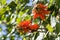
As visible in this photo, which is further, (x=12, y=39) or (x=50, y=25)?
(x=12, y=39)

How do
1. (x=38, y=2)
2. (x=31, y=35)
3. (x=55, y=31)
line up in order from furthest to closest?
1. (x=38, y=2)
2. (x=31, y=35)
3. (x=55, y=31)

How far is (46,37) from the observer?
1661mm

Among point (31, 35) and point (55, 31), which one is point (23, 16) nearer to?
point (31, 35)

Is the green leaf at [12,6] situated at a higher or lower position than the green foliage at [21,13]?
higher

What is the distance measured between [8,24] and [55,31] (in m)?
0.58

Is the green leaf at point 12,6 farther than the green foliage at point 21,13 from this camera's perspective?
Yes

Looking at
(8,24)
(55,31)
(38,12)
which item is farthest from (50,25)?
(8,24)

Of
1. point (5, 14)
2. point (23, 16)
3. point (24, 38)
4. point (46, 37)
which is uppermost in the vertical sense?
point (5, 14)

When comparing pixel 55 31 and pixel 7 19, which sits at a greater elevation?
pixel 7 19

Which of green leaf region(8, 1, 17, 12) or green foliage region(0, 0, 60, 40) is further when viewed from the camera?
green leaf region(8, 1, 17, 12)

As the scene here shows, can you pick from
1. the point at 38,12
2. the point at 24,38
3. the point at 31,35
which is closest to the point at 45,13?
the point at 38,12

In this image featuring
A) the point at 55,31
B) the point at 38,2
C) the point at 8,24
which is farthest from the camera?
the point at 8,24

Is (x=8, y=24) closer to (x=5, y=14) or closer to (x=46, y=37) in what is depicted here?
(x=5, y=14)

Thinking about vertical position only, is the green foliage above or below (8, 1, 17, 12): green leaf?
below
